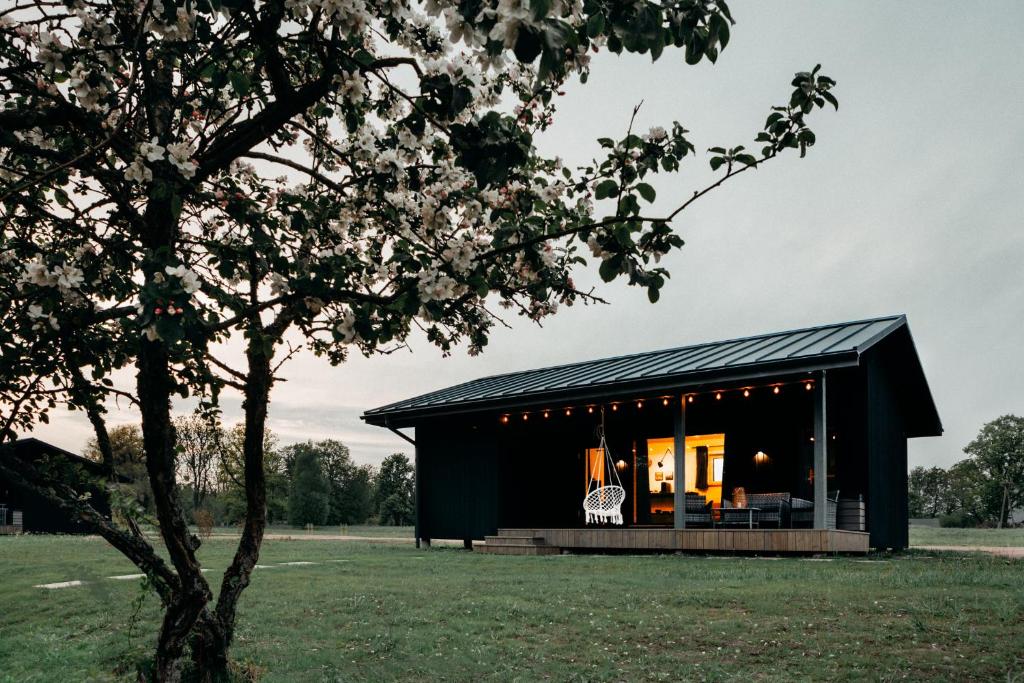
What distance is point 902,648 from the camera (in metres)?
5.09

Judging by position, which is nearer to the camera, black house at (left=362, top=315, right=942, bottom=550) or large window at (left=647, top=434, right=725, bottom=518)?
black house at (left=362, top=315, right=942, bottom=550)

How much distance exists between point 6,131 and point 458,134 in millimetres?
2120


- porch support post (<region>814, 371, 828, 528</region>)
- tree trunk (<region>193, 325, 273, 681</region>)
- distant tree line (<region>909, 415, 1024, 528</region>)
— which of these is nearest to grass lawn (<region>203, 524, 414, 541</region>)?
porch support post (<region>814, 371, 828, 528</region>)

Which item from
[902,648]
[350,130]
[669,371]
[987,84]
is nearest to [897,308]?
[987,84]

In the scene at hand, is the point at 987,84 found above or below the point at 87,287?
above

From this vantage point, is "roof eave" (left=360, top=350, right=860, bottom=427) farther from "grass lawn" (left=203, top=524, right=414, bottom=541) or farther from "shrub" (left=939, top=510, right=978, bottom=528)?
"shrub" (left=939, top=510, right=978, bottom=528)

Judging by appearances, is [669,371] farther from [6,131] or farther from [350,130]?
[6,131]

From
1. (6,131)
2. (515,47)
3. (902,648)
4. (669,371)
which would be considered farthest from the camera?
(669,371)

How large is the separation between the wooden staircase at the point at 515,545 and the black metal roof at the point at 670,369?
248 centimetres

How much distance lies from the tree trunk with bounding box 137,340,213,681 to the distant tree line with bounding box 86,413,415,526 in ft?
93.7

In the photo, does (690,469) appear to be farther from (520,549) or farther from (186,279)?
(186,279)

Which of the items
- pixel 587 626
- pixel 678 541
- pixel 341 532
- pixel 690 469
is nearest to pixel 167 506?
pixel 587 626

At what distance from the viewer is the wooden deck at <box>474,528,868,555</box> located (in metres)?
11.6

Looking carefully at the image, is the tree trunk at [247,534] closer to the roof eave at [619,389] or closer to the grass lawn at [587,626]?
the grass lawn at [587,626]
